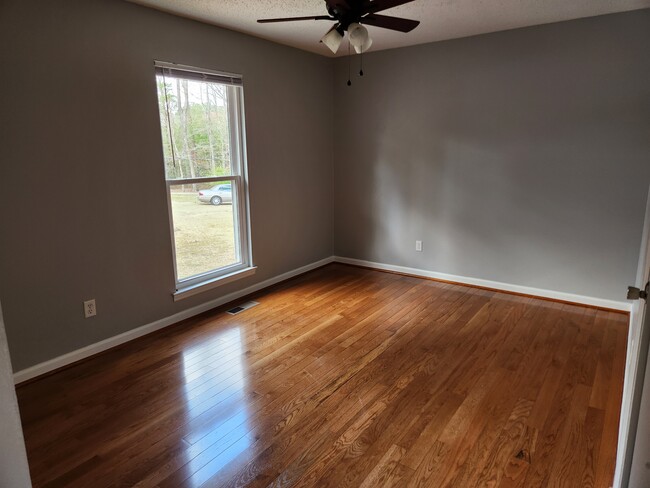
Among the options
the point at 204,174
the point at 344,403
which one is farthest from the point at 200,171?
the point at 344,403

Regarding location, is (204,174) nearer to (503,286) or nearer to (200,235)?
(200,235)

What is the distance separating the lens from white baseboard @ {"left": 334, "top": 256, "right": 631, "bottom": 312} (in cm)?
372

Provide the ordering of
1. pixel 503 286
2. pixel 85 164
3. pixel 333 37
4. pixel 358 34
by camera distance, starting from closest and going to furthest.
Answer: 1. pixel 358 34
2. pixel 333 37
3. pixel 85 164
4. pixel 503 286

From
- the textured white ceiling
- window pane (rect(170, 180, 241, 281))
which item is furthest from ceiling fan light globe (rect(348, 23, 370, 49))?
window pane (rect(170, 180, 241, 281))

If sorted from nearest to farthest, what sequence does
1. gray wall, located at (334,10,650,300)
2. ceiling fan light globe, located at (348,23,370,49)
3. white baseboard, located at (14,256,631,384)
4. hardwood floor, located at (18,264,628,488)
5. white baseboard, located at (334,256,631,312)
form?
hardwood floor, located at (18,264,628,488) < ceiling fan light globe, located at (348,23,370,49) < white baseboard, located at (14,256,631,384) < gray wall, located at (334,10,650,300) < white baseboard, located at (334,256,631,312)

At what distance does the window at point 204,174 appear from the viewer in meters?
3.39

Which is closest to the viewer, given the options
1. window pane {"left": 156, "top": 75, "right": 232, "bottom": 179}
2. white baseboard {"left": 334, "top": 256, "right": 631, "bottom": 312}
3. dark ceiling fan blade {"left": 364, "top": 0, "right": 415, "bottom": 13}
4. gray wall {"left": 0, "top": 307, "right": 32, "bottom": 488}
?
gray wall {"left": 0, "top": 307, "right": 32, "bottom": 488}

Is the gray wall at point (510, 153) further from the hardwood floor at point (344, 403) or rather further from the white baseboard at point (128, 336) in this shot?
the white baseboard at point (128, 336)

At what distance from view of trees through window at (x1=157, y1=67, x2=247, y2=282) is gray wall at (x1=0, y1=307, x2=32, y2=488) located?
9.18 ft

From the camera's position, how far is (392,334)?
10.9ft

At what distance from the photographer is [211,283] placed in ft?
12.5

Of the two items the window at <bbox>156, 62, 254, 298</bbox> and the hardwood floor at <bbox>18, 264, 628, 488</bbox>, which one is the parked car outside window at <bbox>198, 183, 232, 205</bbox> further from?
the hardwood floor at <bbox>18, 264, 628, 488</bbox>

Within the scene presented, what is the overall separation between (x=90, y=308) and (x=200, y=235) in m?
1.10

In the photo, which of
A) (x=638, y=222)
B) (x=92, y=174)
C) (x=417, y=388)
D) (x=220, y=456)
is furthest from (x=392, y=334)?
(x=92, y=174)
